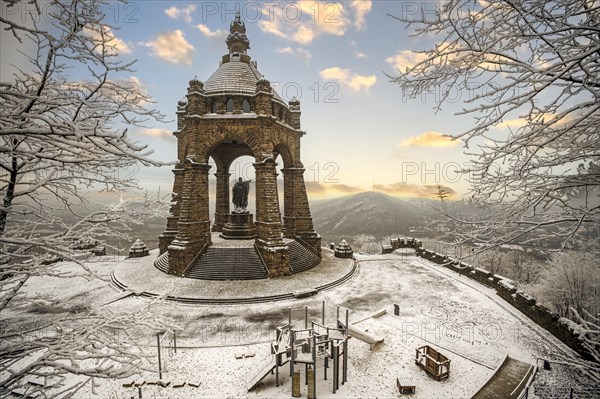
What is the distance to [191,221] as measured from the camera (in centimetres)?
1539

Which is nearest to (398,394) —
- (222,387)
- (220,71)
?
(222,387)

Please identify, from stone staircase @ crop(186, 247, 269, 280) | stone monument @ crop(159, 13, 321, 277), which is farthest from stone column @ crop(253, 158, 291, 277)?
stone staircase @ crop(186, 247, 269, 280)

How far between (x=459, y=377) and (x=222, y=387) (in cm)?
647

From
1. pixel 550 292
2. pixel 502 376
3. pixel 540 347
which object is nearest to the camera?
pixel 502 376

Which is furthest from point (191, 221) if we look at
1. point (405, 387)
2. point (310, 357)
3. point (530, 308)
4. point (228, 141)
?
point (530, 308)

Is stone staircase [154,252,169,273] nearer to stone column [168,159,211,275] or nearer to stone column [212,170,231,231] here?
stone column [168,159,211,275]

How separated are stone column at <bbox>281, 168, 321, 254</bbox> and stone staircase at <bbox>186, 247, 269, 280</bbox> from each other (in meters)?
4.66

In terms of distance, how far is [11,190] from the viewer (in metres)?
3.91

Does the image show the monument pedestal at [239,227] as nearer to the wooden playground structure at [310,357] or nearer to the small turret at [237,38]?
the wooden playground structure at [310,357]

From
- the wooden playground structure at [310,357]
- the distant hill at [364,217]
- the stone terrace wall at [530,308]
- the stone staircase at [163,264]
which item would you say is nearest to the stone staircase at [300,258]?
the stone staircase at [163,264]

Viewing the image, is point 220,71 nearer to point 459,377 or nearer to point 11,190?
point 11,190

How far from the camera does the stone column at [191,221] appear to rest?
14984mm

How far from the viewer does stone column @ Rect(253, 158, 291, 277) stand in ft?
49.9

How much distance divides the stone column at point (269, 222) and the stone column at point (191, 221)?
321 centimetres
